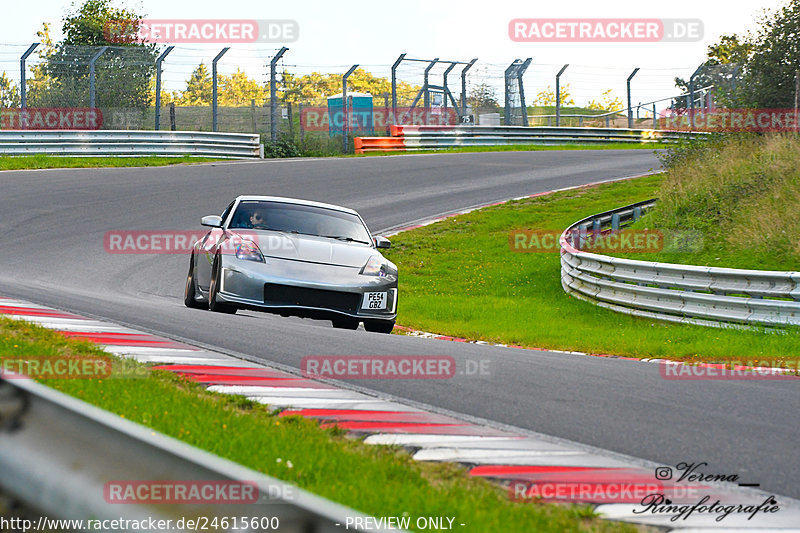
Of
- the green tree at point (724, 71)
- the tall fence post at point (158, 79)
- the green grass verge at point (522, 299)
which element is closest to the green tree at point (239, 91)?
the green tree at point (724, 71)

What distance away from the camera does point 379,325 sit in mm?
10578

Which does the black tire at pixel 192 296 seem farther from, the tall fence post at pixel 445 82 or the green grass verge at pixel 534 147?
the tall fence post at pixel 445 82

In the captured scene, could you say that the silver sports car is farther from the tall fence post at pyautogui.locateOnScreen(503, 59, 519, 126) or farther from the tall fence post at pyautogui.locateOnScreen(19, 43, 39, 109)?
the tall fence post at pyautogui.locateOnScreen(503, 59, 519, 126)

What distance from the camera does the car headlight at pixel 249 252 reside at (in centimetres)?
984

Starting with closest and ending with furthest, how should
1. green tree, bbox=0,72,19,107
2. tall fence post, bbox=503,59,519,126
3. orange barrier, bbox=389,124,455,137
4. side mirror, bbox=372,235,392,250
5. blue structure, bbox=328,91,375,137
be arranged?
side mirror, bbox=372,235,392,250, green tree, bbox=0,72,19,107, orange barrier, bbox=389,124,455,137, blue structure, bbox=328,91,375,137, tall fence post, bbox=503,59,519,126

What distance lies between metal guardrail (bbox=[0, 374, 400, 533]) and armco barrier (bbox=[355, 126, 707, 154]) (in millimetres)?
31340

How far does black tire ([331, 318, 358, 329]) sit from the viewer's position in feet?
33.2

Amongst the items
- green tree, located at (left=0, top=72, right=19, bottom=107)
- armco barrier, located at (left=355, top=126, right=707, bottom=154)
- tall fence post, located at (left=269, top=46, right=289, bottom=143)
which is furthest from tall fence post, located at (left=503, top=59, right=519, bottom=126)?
green tree, located at (left=0, top=72, right=19, bottom=107)

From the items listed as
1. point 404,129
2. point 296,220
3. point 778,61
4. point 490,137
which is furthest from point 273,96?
point 296,220

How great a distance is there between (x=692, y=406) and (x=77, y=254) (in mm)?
12373

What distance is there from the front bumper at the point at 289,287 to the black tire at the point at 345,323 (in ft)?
0.55

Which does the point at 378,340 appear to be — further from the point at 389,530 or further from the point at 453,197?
the point at 453,197

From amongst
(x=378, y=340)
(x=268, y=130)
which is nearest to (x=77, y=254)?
(x=378, y=340)

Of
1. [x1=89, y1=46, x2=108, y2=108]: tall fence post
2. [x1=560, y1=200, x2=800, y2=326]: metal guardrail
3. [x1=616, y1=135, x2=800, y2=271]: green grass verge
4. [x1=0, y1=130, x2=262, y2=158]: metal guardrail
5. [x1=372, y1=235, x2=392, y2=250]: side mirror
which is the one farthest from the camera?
[x1=89, y1=46, x2=108, y2=108]: tall fence post
